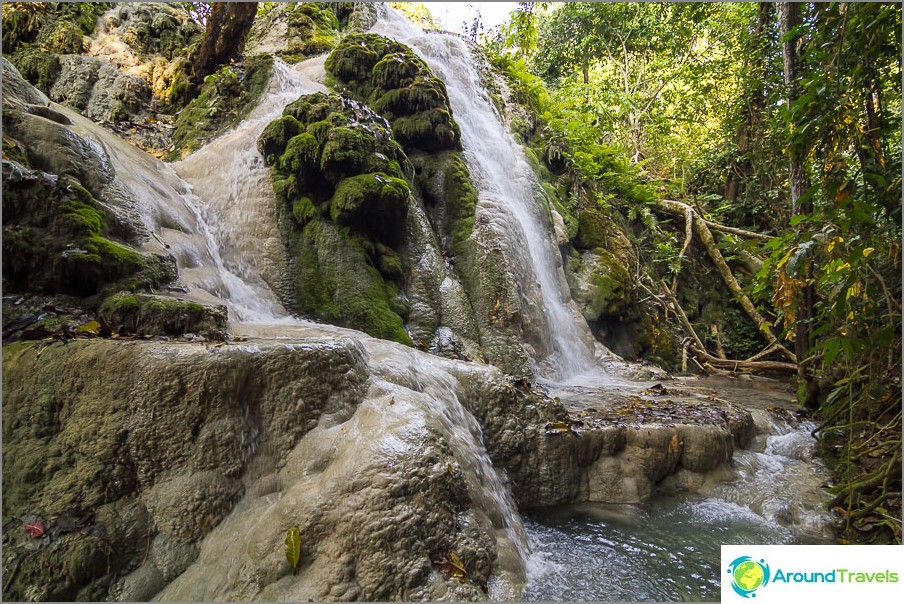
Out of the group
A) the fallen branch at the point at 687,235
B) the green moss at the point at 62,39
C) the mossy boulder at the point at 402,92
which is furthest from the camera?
the fallen branch at the point at 687,235

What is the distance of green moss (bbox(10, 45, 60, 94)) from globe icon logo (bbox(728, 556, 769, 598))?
475 inches

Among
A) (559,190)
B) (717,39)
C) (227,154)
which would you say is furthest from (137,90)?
(717,39)

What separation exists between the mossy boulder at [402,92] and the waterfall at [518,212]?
31.5 inches

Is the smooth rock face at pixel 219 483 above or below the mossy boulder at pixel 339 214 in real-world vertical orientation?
below

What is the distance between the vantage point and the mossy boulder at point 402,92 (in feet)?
26.8

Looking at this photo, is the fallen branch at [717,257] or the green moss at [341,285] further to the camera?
the fallen branch at [717,257]

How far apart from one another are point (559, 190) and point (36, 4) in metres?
11.9

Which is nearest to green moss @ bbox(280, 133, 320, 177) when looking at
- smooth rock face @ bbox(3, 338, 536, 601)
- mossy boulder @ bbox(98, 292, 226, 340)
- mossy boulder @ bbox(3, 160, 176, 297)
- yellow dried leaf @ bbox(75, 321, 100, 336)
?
mossy boulder @ bbox(3, 160, 176, 297)

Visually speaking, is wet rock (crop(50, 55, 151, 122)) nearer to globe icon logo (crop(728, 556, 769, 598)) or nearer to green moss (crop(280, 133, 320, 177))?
green moss (crop(280, 133, 320, 177))

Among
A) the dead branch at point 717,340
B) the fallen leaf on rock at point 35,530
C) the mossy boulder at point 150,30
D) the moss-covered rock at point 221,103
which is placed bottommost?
the fallen leaf on rock at point 35,530

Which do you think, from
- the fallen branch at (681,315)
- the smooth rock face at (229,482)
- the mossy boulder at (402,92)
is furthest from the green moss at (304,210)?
the fallen branch at (681,315)

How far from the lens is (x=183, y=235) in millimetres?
5387

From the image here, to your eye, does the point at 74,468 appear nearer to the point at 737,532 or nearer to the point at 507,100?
the point at 737,532

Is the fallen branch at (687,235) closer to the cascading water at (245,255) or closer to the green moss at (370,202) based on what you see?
the green moss at (370,202)
